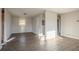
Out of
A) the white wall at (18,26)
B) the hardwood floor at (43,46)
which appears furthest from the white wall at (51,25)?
the white wall at (18,26)

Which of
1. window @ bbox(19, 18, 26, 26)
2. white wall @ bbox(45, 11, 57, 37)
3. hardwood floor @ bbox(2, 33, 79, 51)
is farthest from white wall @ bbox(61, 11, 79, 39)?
window @ bbox(19, 18, 26, 26)

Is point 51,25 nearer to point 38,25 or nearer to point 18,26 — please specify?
point 38,25

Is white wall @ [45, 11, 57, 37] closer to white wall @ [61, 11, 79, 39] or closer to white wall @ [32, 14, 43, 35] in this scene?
white wall @ [61, 11, 79, 39]

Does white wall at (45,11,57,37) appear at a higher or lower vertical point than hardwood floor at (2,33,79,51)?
higher

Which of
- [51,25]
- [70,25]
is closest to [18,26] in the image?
[51,25]

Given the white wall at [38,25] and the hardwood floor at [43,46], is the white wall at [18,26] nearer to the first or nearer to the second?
the white wall at [38,25]

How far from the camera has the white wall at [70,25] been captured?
17.9 ft

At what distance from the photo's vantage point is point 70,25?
232 inches

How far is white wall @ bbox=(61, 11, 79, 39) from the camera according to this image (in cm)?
546

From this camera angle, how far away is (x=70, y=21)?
5.91 m

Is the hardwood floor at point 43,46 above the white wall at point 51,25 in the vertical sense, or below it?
below
